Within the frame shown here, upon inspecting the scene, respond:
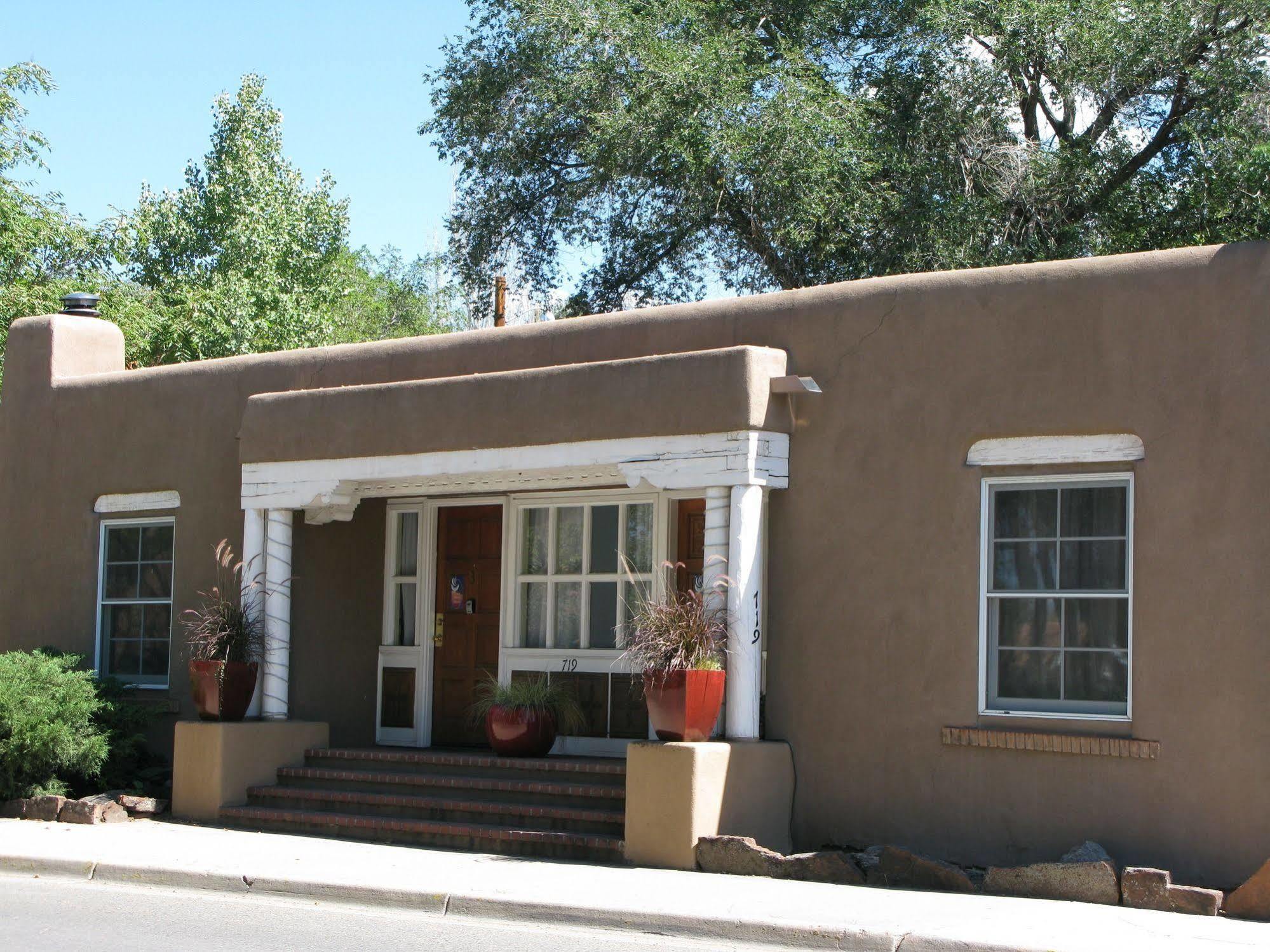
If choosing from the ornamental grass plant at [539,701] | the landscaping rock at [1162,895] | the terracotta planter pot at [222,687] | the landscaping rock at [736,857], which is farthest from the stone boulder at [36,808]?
the landscaping rock at [1162,895]

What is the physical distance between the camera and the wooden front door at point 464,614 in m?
13.2

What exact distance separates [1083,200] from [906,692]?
41.3ft

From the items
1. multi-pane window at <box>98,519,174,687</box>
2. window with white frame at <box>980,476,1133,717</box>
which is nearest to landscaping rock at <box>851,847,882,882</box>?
window with white frame at <box>980,476,1133,717</box>

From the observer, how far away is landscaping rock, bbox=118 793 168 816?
1211 cm

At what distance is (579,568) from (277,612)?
2.51 m

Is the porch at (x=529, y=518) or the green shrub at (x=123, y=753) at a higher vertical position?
the porch at (x=529, y=518)

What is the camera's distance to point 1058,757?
915cm

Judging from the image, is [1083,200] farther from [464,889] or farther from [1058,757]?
[464,889]

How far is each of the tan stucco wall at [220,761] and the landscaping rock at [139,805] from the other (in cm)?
16

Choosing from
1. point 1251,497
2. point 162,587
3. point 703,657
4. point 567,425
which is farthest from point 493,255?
point 1251,497

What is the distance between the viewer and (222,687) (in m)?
12.0

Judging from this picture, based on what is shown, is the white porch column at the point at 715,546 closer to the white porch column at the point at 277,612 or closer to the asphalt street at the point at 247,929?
the asphalt street at the point at 247,929

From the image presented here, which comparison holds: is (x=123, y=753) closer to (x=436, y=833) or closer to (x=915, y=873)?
(x=436, y=833)

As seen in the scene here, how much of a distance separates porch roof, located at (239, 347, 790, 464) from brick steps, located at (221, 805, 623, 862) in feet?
9.08
